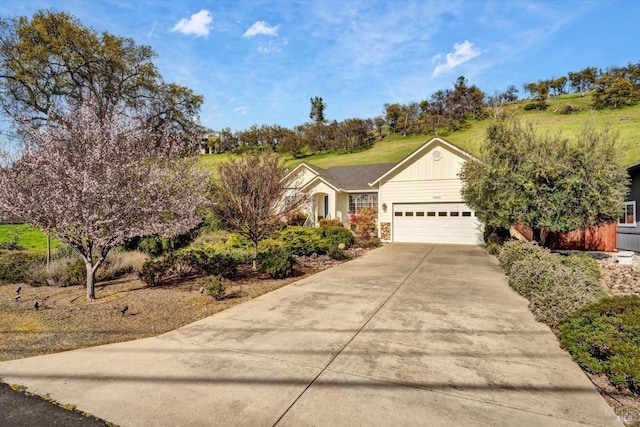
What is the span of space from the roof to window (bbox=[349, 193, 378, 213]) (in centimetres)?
62

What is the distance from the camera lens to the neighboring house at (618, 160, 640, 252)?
13047mm

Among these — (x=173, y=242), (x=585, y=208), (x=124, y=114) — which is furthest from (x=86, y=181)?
(x=585, y=208)

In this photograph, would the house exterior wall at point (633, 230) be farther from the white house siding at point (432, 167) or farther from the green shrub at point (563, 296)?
the green shrub at point (563, 296)

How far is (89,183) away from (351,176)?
19.8 meters

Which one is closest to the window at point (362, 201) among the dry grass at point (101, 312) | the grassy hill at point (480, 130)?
the dry grass at point (101, 312)

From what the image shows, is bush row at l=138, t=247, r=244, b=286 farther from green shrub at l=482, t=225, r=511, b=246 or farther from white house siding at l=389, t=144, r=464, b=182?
white house siding at l=389, t=144, r=464, b=182

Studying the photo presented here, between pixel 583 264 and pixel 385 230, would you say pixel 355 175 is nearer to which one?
pixel 385 230

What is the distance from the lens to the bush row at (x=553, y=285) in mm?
5500

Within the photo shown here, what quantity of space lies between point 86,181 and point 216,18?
8.27m

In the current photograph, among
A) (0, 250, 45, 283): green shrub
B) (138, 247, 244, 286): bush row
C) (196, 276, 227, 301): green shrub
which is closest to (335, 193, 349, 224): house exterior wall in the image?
(138, 247, 244, 286): bush row

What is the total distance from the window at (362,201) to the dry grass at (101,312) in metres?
13.6

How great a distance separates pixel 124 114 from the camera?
7.70m

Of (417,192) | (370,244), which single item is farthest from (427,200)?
(370,244)

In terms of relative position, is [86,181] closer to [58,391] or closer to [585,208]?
[58,391]
